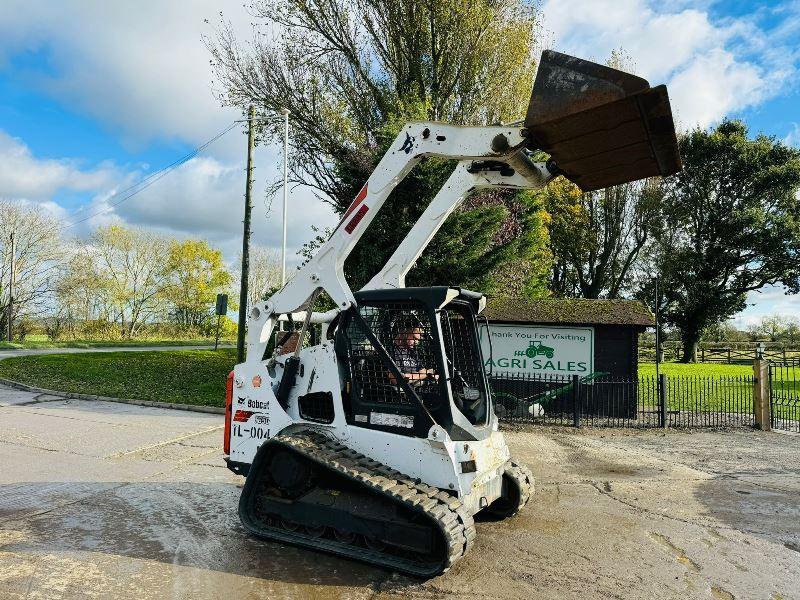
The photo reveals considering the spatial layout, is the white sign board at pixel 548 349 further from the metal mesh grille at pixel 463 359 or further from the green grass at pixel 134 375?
the metal mesh grille at pixel 463 359

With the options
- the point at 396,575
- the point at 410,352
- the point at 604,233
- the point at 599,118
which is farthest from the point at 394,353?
the point at 604,233

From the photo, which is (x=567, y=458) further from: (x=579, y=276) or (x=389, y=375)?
(x=579, y=276)

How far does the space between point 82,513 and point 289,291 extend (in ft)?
10.9

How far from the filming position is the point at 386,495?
486 cm

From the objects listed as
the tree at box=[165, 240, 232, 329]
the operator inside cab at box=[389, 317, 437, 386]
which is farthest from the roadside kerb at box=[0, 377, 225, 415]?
the tree at box=[165, 240, 232, 329]

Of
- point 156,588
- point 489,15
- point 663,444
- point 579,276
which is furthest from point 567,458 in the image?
point 579,276

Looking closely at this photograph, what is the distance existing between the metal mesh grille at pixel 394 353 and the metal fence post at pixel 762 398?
11.1 m

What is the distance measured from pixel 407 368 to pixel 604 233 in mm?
34371

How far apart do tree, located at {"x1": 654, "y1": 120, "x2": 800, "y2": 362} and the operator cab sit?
34.1 m

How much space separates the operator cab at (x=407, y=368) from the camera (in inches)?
212

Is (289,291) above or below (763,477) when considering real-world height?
above

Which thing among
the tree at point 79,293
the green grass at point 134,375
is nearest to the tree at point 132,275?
the tree at point 79,293

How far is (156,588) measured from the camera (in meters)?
4.66

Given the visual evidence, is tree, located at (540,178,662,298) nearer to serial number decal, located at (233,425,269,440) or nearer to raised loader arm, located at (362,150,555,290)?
raised loader arm, located at (362,150,555,290)
